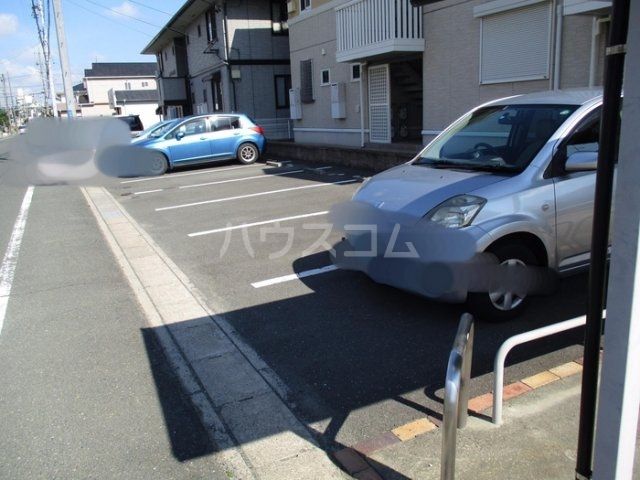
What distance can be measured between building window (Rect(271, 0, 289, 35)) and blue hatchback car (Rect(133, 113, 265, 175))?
7801 mm

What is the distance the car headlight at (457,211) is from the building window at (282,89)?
19.5 m

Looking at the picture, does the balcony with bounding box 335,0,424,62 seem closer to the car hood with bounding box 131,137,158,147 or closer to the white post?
the car hood with bounding box 131,137,158,147

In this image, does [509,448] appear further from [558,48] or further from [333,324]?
[558,48]

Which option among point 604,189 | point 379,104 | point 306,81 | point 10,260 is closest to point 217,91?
point 306,81

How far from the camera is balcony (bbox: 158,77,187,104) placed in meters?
29.2

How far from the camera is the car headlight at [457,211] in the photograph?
376 cm

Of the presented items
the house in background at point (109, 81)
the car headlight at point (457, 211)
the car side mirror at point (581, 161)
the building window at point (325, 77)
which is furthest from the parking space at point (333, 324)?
the house in background at point (109, 81)

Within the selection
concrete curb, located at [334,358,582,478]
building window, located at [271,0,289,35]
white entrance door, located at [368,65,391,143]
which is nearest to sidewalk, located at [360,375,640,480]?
concrete curb, located at [334,358,582,478]

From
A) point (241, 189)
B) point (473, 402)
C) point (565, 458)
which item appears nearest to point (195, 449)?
point (473, 402)

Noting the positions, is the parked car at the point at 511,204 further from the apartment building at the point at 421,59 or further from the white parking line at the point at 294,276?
the apartment building at the point at 421,59

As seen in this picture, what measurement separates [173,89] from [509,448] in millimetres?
29707

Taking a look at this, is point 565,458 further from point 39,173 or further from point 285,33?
point 285,33

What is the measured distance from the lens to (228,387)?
336 cm

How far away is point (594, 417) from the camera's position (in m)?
1.90
